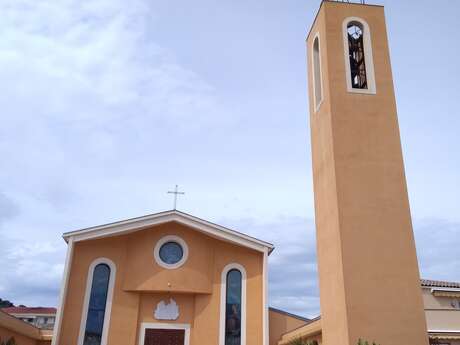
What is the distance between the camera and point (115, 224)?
16.1 meters

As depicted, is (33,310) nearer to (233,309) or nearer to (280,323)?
(233,309)

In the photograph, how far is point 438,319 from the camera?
13.0 m

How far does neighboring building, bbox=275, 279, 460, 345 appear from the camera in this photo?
489 inches

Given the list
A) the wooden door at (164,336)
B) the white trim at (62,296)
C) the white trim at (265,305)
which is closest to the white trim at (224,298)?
the white trim at (265,305)

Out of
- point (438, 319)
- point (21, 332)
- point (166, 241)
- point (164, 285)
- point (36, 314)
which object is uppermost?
point (36, 314)

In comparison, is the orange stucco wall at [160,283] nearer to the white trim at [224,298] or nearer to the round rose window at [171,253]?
the white trim at [224,298]

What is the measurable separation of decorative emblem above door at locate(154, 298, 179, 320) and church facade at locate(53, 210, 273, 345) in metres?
0.03

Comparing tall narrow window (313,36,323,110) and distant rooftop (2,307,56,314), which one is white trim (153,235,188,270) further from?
distant rooftop (2,307,56,314)

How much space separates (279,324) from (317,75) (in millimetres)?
8470

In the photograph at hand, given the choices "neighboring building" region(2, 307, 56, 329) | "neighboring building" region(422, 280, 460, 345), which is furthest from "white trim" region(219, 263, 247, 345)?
"neighboring building" region(2, 307, 56, 329)

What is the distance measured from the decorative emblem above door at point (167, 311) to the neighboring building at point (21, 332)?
151 inches

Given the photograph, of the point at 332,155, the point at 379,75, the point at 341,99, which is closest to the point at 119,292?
the point at 332,155

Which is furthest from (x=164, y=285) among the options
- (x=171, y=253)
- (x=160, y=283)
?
(x=171, y=253)

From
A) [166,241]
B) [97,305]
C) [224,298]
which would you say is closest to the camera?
[97,305]
